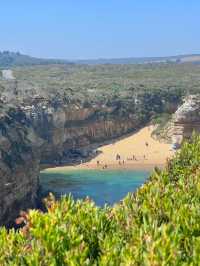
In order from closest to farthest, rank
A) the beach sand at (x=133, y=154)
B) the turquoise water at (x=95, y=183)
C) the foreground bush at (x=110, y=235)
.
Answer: the foreground bush at (x=110, y=235) → the turquoise water at (x=95, y=183) → the beach sand at (x=133, y=154)

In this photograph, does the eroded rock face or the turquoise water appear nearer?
the turquoise water

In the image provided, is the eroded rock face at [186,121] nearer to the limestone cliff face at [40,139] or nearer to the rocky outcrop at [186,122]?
the rocky outcrop at [186,122]

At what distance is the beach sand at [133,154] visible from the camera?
205ft

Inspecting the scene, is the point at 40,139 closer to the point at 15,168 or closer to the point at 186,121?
the point at 15,168

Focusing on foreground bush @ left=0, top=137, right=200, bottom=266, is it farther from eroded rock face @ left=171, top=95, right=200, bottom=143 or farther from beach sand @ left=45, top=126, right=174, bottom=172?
eroded rock face @ left=171, top=95, right=200, bottom=143

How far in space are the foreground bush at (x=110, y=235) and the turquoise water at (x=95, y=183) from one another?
118 feet

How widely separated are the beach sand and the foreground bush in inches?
1984

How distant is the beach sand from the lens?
6244cm

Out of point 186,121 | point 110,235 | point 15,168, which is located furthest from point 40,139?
point 110,235

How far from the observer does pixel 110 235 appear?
9219mm

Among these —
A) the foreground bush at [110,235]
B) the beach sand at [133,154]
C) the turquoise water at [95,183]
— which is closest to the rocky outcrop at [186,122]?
the beach sand at [133,154]

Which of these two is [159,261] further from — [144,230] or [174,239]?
[144,230]

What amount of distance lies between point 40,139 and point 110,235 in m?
46.7

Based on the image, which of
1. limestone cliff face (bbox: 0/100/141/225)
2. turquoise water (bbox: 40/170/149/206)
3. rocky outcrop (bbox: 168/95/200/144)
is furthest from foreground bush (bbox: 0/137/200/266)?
rocky outcrop (bbox: 168/95/200/144)
